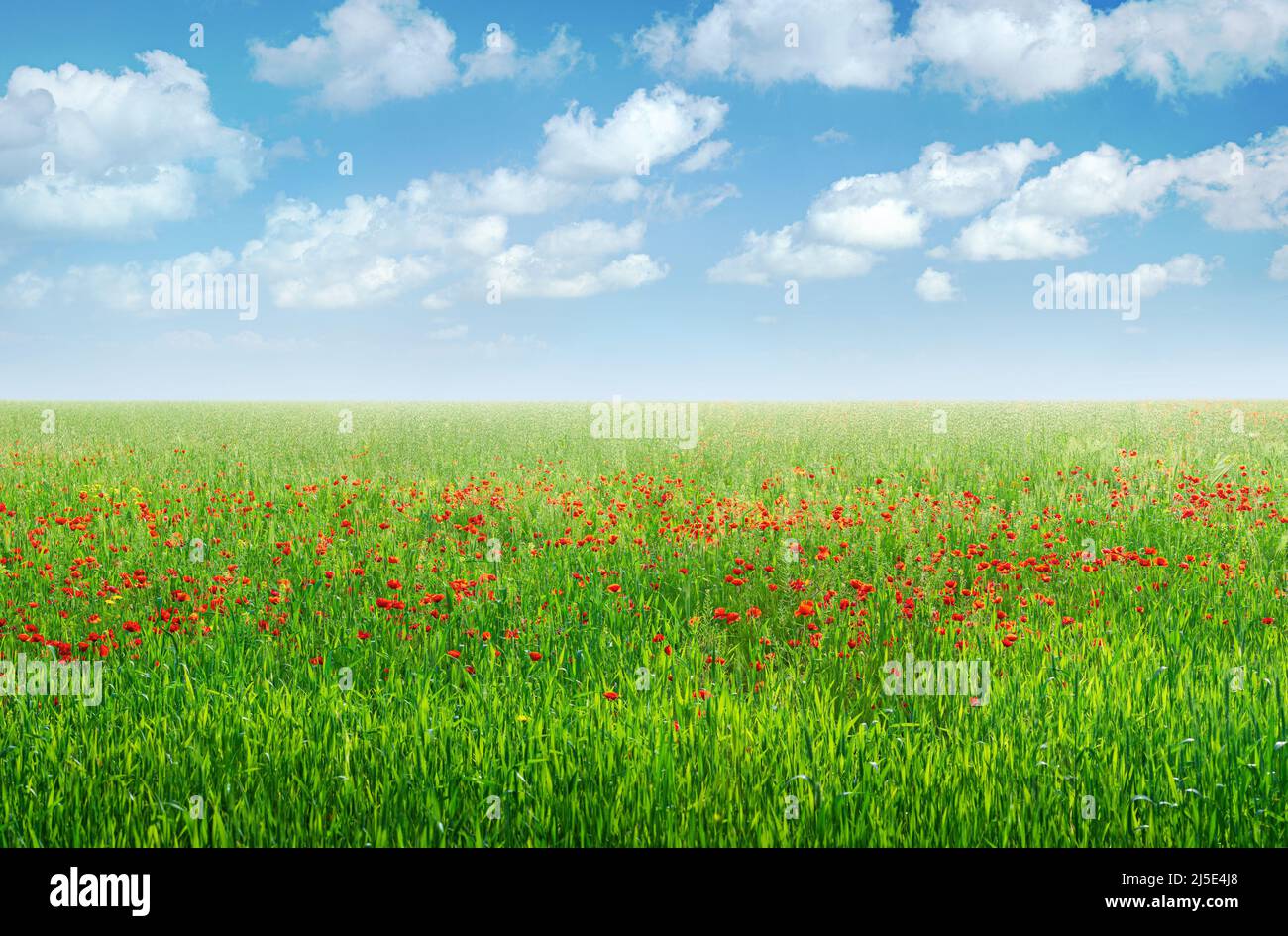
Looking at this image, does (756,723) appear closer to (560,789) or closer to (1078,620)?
(560,789)

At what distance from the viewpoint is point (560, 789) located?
337 cm

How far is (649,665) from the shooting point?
4.88 m

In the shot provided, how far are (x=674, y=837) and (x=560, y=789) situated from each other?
0.56 meters

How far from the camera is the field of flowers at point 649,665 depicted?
3.23 m

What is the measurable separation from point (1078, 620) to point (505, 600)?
4267 millimetres

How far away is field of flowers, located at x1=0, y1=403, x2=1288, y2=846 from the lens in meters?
3.23
